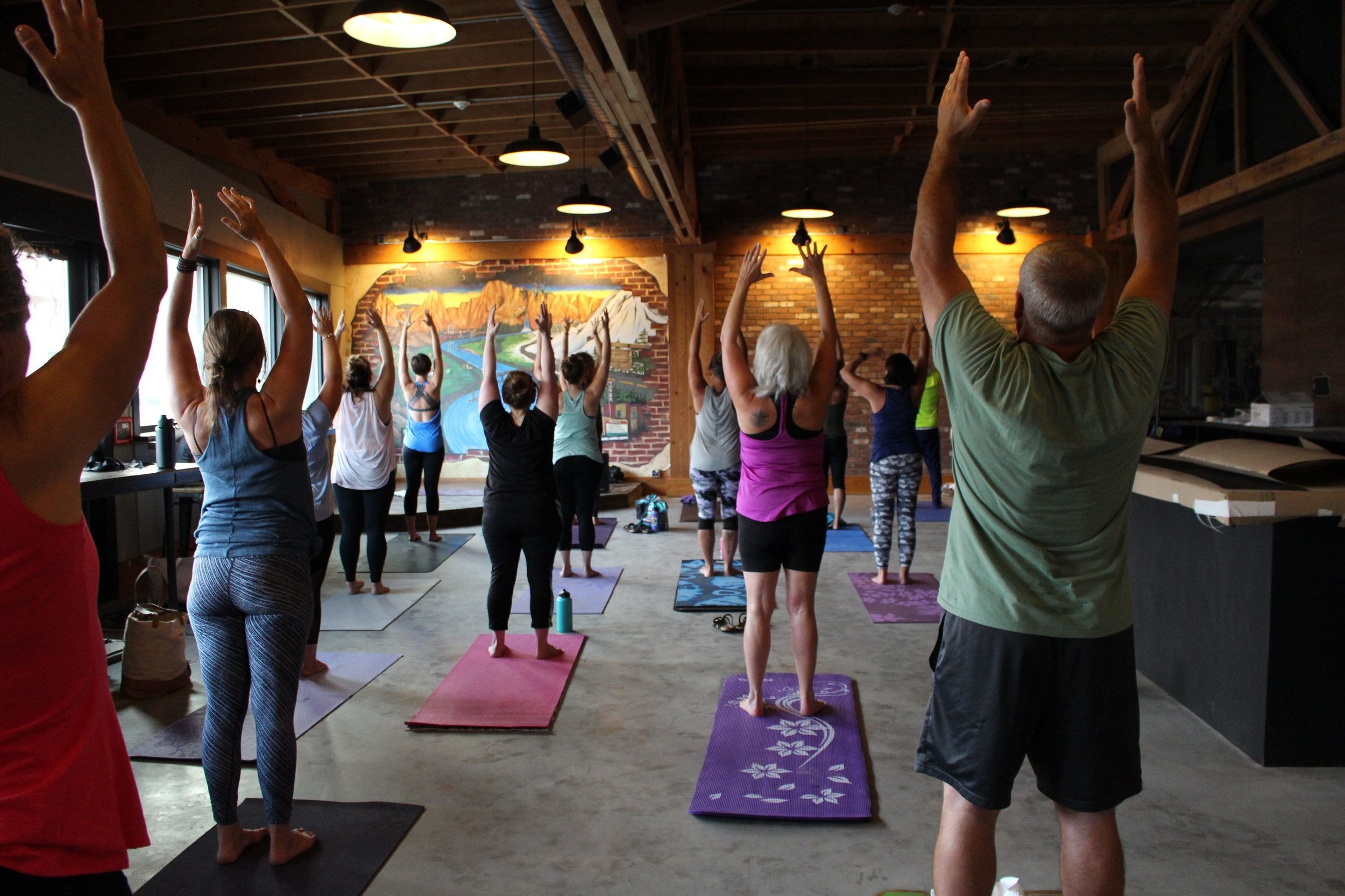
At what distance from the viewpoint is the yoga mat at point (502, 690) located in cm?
389

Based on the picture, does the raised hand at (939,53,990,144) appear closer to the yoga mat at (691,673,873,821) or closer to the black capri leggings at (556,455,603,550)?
the yoga mat at (691,673,873,821)

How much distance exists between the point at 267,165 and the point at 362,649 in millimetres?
7401

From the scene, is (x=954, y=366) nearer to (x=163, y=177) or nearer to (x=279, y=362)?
(x=279, y=362)

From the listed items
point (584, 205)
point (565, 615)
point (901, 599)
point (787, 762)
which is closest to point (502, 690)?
point (565, 615)

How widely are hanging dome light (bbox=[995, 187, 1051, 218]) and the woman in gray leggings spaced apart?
8.43 metres

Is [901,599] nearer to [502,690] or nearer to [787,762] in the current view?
[787,762]

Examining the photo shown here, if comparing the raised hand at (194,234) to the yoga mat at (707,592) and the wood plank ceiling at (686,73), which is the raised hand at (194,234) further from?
the yoga mat at (707,592)

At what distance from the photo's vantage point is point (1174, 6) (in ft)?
26.8

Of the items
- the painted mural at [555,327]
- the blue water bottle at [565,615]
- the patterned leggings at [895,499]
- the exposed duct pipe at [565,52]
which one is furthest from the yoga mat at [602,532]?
the exposed duct pipe at [565,52]

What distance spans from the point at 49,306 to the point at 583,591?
14.5ft

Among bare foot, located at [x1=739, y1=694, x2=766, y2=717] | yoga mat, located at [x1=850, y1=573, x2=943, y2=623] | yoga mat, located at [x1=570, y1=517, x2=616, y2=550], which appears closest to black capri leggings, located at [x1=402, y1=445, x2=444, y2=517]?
yoga mat, located at [x1=570, y1=517, x2=616, y2=550]

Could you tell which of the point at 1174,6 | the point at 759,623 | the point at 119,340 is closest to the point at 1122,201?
the point at 1174,6

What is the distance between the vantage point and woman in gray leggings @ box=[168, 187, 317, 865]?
2600 mm

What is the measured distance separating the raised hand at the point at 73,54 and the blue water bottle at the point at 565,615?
173 inches
